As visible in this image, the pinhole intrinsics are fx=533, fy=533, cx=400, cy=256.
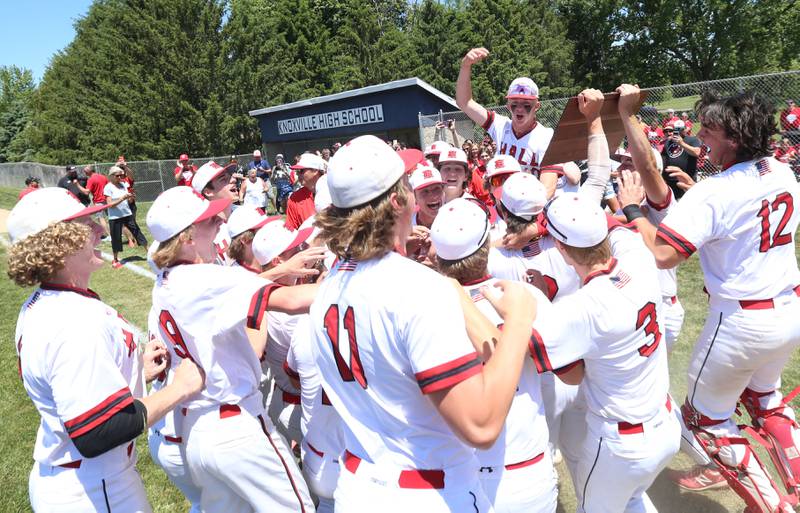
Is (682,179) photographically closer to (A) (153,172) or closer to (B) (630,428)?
(B) (630,428)

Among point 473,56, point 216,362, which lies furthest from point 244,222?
point 473,56

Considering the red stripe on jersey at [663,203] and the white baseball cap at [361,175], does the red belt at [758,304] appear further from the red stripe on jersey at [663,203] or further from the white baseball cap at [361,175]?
the white baseball cap at [361,175]

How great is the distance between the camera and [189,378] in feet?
8.46

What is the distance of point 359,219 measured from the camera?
1.82 meters

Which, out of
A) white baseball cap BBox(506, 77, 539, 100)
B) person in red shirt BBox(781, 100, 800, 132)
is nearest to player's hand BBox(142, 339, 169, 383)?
white baseball cap BBox(506, 77, 539, 100)

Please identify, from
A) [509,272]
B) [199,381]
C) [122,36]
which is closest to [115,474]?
[199,381]

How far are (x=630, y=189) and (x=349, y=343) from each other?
8.73 ft

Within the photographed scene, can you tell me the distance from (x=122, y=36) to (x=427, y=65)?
20.6 m

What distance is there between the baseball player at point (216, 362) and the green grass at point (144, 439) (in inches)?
74.1

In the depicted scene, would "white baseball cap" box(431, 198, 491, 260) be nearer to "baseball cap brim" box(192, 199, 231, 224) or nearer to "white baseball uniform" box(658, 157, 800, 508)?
"baseball cap brim" box(192, 199, 231, 224)

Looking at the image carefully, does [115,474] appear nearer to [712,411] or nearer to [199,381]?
[199,381]

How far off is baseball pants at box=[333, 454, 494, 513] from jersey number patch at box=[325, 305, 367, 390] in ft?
1.07

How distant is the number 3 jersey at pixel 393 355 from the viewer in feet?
5.45

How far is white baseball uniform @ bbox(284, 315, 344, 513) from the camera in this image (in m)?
3.13
